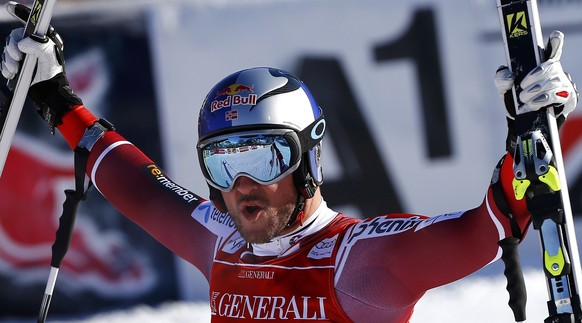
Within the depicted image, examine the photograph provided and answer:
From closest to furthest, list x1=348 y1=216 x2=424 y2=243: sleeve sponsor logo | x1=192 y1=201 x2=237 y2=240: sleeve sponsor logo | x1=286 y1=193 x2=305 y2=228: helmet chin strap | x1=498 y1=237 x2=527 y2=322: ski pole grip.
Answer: x1=498 y1=237 x2=527 y2=322: ski pole grip, x1=348 y1=216 x2=424 y2=243: sleeve sponsor logo, x1=286 y1=193 x2=305 y2=228: helmet chin strap, x1=192 y1=201 x2=237 y2=240: sleeve sponsor logo

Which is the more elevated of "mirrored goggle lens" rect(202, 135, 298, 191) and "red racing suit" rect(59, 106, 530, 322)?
"mirrored goggle lens" rect(202, 135, 298, 191)

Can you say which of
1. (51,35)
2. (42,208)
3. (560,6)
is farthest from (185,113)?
(51,35)

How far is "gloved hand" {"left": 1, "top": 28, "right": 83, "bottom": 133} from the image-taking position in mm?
3926

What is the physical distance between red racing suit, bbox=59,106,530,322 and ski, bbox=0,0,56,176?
646 millimetres

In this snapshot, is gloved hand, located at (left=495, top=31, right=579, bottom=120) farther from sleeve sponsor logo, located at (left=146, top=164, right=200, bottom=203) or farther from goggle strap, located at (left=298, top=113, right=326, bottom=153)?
sleeve sponsor logo, located at (left=146, top=164, right=200, bottom=203)

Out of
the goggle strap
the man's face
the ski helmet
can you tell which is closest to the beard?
the man's face

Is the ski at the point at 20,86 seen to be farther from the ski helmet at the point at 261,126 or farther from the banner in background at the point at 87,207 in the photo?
the banner in background at the point at 87,207

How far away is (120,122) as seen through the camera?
7461 mm

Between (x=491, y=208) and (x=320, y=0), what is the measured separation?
190 inches

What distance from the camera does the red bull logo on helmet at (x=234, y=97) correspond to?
3590 mm

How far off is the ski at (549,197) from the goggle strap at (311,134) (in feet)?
3.04

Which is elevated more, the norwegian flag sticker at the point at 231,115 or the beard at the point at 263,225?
the norwegian flag sticker at the point at 231,115

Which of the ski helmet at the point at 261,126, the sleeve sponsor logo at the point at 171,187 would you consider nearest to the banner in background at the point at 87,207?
the sleeve sponsor logo at the point at 171,187

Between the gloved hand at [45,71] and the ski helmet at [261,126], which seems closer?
the ski helmet at [261,126]
